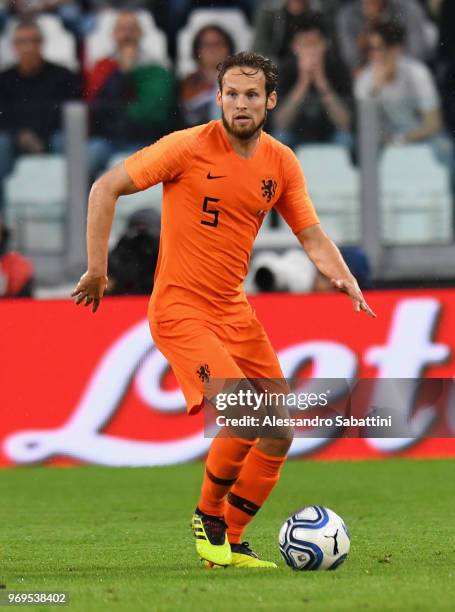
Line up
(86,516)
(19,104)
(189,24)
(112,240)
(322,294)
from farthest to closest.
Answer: (189,24)
(19,104)
(112,240)
(322,294)
(86,516)

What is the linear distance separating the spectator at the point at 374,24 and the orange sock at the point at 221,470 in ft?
29.8

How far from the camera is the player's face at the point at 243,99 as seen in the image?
5.55 meters

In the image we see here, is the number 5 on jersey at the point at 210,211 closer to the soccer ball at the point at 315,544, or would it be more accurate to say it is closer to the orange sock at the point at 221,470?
the orange sock at the point at 221,470

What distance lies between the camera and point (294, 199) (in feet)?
19.4

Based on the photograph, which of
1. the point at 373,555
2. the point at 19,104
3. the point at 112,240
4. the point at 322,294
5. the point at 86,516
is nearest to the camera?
the point at 373,555

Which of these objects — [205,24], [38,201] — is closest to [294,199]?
[38,201]

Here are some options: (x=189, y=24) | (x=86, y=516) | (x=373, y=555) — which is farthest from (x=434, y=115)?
(x=373, y=555)

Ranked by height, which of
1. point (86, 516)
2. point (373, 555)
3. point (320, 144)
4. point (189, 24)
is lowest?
point (86, 516)

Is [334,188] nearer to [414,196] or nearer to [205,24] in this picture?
[414,196]

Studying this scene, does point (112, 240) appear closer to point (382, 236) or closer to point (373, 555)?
point (382, 236)

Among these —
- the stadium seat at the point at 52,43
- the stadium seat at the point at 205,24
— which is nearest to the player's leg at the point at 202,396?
the stadium seat at the point at 205,24

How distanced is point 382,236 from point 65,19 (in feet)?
15.4

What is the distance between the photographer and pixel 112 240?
41.4 feet

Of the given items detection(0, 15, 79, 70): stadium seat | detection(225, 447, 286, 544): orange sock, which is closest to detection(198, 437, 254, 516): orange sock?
detection(225, 447, 286, 544): orange sock
